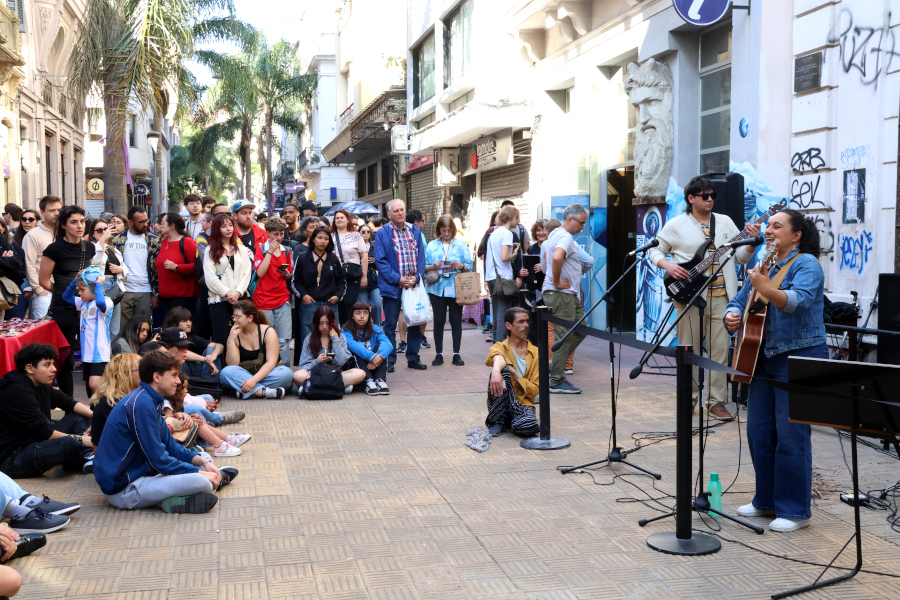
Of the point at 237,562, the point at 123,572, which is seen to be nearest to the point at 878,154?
the point at 237,562

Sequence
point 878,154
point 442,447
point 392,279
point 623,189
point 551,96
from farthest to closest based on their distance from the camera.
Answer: point 551,96, point 623,189, point 392,279, point 878,154, point 442,447

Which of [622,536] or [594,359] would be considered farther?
[594,359]

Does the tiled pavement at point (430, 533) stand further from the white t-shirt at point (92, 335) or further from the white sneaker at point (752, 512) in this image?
the white t-shirt at point (92, 335)

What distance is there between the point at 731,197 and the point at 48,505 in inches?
253

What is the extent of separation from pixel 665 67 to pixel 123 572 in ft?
31.3

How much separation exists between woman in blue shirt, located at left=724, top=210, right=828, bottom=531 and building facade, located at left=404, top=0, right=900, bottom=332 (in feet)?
8.38

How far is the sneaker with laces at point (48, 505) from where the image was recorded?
498cm

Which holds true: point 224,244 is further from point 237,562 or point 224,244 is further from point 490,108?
point 490,108

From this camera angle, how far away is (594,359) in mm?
11492

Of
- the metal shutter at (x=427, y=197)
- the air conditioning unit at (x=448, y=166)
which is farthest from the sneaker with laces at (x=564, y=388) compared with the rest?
the metal shutter at (x=427, y=197)

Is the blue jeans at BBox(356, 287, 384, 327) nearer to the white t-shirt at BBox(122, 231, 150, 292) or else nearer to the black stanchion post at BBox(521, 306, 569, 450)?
the white t-shirt at BBox(122, 231, 150, 292)

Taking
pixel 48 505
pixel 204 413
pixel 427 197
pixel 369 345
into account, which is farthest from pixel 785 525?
pixel 427 197

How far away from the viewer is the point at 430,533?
4.88 m

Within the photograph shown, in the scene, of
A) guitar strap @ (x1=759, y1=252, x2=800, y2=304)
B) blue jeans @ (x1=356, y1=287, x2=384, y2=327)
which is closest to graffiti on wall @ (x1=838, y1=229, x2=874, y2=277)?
guitar strap @ (x1=759, y1=252, x2=800, y2=304)
